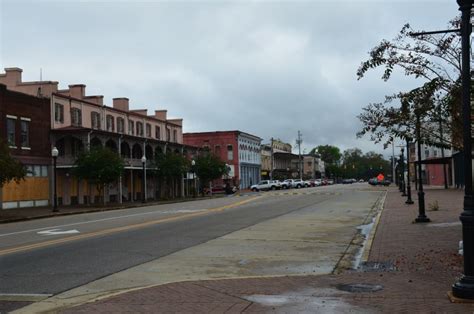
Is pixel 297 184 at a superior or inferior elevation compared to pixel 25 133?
inferior

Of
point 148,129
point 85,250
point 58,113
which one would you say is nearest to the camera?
point 85,250

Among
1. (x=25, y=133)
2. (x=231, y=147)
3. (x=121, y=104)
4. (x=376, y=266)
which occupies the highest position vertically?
(x=121, y=104)

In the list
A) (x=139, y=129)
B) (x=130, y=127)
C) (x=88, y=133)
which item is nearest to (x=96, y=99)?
(x=130, y=127)

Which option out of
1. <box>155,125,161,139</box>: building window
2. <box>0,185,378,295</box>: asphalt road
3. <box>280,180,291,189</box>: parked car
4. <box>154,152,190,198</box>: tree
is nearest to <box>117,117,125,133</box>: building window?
<box>154,152,190,198</box>: tree

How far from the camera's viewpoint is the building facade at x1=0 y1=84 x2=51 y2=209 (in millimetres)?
36281

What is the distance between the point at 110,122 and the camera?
5044cm

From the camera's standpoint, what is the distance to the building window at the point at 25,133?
3825cm

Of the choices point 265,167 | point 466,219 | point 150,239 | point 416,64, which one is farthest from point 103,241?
point 265,167

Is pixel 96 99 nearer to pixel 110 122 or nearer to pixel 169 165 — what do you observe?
pixel 110 122

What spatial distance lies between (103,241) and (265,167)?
97.5m

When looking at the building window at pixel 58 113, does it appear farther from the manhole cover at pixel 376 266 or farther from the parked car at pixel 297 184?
the parked car at pixel 297 184

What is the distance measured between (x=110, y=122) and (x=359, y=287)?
1743 inches

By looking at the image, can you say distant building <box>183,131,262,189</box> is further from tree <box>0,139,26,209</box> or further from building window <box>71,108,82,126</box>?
tree <box>0,139,26,209</box>

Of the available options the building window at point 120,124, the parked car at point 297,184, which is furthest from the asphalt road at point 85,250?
the parked car at point 297,184
